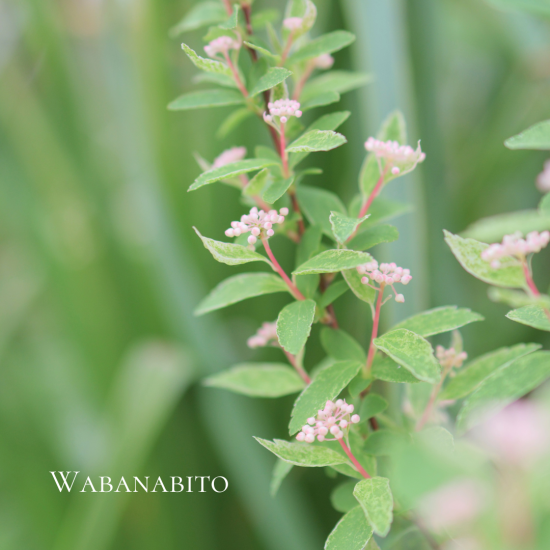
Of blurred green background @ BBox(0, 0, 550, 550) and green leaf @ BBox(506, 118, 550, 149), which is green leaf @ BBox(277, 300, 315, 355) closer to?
green leaf @ BBox(506, 118, 550, 149)

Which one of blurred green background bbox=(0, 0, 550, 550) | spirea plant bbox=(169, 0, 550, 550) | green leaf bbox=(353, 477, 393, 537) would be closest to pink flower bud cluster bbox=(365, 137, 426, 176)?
spirea plant bbox=(169, 0, 550, 550)

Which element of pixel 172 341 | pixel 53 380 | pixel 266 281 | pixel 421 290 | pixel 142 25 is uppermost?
pixel 142 25

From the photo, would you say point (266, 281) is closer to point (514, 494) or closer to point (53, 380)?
point (514, 494)

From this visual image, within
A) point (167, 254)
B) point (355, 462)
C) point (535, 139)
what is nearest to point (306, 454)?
point (355, 462)

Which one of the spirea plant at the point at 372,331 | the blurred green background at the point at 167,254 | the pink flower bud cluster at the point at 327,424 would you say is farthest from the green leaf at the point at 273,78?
the blurred green background at the point at 167,254

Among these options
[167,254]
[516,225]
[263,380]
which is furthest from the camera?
[167,254]

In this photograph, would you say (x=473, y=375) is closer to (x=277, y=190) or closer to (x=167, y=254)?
(x=277, y=190)

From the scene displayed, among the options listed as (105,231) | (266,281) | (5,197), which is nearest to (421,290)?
(266,281)
